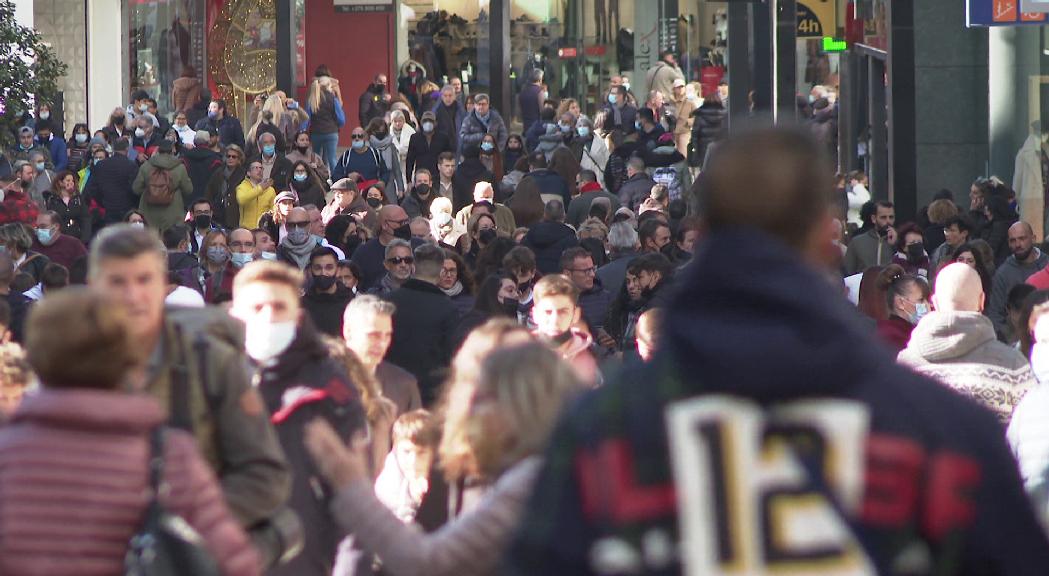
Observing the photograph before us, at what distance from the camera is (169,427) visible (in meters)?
4.25

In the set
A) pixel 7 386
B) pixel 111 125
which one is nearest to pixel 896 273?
pixel 7 386

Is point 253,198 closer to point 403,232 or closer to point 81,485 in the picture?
point 403,232

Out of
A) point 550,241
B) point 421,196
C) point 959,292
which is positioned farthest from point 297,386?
point 421,196

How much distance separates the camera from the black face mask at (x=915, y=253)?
15.7 meters

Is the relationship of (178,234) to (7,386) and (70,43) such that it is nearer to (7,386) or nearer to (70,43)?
(7,386)

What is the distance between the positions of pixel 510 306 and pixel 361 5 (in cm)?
2365

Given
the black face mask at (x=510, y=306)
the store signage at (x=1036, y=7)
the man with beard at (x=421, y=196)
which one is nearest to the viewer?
the black face mask at (x=510, y=306)

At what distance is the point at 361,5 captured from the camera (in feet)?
114

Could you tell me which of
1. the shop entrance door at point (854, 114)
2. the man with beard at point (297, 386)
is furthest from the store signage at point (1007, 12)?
the man with beard at point (297, 386)

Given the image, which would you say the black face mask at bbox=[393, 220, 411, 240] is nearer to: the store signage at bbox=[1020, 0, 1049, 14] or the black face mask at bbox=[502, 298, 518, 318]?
the black face mask at bbox=[502, 298, 518, 318]

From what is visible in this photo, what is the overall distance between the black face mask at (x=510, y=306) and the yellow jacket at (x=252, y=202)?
10069 mm

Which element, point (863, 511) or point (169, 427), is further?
point (169, 427)

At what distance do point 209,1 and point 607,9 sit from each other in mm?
8021

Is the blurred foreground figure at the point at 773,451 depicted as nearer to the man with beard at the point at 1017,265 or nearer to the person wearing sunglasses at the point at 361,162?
the man with beard at the point at 1017,265
